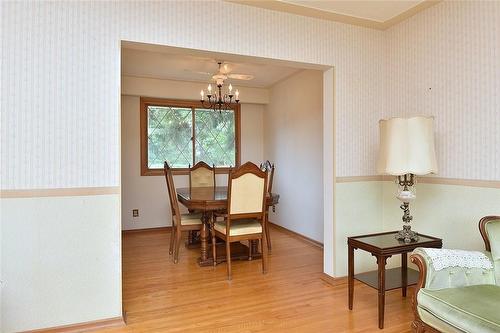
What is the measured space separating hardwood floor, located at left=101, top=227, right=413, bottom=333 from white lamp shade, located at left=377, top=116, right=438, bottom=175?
113cm

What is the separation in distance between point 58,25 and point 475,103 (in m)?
3.06

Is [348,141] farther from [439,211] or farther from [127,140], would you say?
[127,140]

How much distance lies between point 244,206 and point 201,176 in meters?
1.82

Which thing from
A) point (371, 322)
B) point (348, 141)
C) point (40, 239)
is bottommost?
point (371, 322)

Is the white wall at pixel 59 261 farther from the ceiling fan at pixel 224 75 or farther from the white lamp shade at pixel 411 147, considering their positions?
the ceiling fan at pixel 224 75

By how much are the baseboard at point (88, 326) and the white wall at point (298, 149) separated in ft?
9.20

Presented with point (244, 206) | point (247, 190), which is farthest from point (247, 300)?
point (247, 190)

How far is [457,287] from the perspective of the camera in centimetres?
185

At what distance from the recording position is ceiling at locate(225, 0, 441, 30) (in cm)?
268

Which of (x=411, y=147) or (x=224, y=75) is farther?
(x=224, y=75)

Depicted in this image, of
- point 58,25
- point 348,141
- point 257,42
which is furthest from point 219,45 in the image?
point 348,141

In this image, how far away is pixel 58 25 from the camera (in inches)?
86.2

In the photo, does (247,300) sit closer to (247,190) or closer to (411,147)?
(247,190)

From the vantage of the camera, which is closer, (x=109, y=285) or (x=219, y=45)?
(x=109, y=285)
